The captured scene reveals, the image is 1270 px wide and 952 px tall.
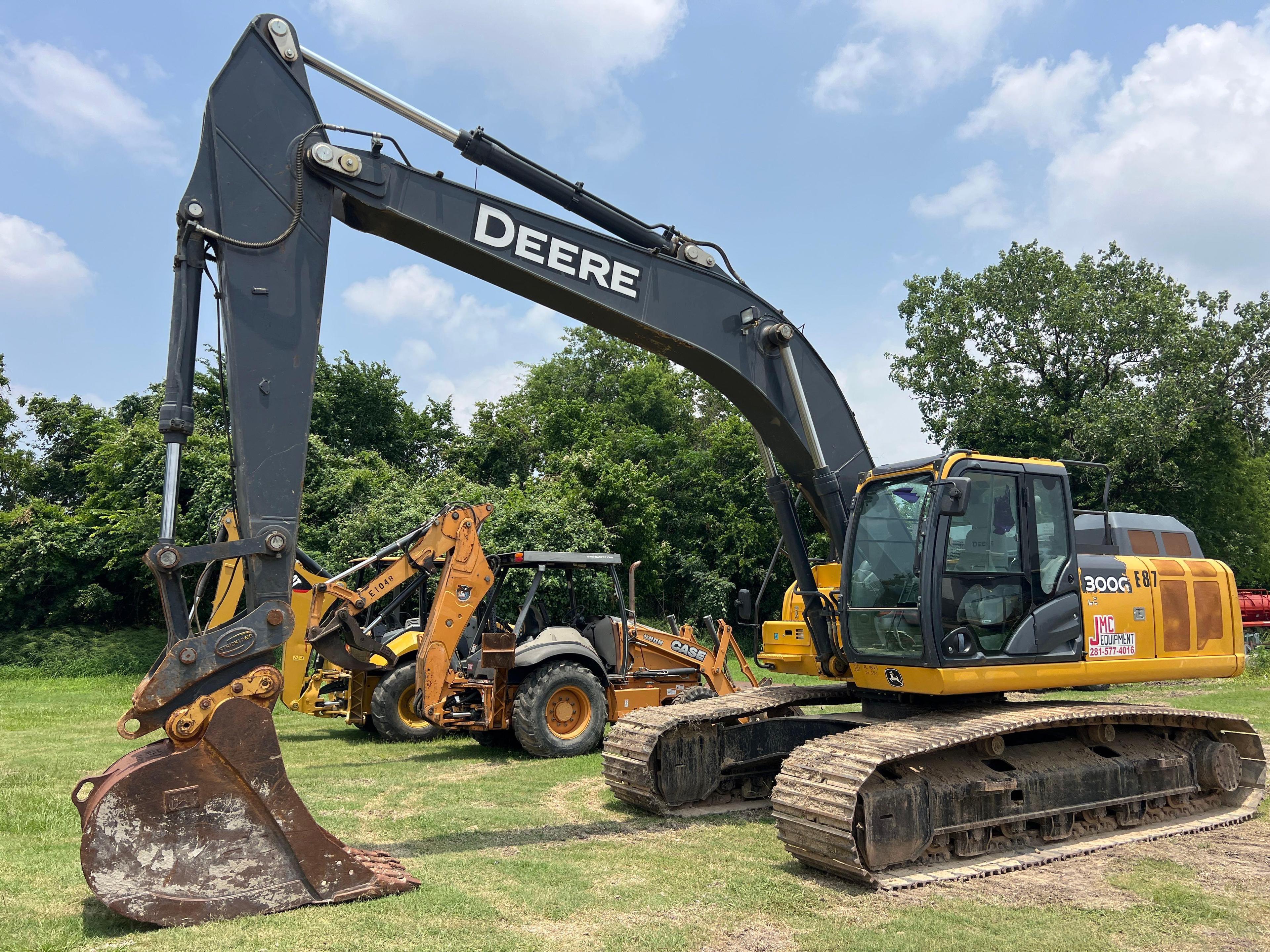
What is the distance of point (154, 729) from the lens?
5109 millimetres

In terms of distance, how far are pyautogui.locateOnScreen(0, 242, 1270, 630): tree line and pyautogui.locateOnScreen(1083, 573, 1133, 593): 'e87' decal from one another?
48.8 ft

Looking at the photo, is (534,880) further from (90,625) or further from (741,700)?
(90,625)

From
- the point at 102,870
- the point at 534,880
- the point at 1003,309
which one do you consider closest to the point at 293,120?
the point at 102,870

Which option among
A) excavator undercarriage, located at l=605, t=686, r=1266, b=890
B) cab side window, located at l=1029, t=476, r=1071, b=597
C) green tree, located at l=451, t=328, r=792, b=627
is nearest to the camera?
excavator undercarriage, located at l=605, t=686, r=1266, b=890

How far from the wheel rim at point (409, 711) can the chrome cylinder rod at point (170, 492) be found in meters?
7.26

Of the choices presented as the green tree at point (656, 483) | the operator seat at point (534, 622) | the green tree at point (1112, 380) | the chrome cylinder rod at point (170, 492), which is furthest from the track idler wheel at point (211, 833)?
the green tree at point (1112, 380)

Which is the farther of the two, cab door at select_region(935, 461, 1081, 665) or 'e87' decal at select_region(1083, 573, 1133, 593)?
'e87' decal at select_region(1083, 573, 1133, 593)

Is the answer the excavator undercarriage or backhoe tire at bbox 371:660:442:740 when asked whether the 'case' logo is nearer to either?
the excavator undercarriage

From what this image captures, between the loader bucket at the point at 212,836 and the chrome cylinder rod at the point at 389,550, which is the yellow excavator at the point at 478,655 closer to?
the chrome cylinder rod at the point at 389,550

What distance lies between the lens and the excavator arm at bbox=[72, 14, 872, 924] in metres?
4.96

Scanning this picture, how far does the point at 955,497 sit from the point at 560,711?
6118 millimetres

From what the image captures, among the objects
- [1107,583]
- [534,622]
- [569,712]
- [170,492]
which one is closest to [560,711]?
[569,712]

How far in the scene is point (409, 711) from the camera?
40.4 ft

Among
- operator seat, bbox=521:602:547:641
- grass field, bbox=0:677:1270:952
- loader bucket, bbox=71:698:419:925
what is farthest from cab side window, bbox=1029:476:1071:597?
operator seat, bbox=521:602:547:641
